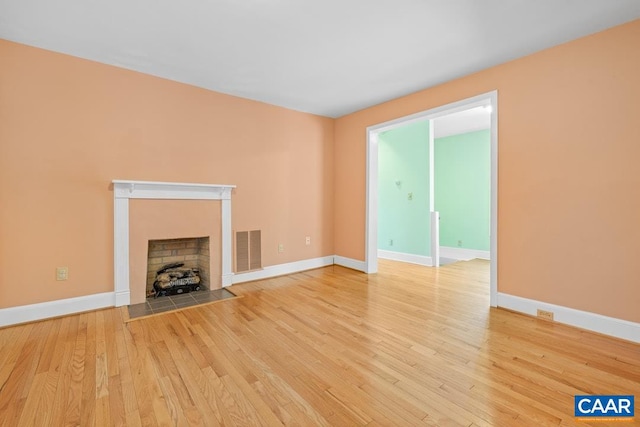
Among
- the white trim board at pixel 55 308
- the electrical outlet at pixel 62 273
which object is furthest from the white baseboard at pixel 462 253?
the electrical outlet at pixel 62 273

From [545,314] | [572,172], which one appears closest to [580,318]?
[545,314]

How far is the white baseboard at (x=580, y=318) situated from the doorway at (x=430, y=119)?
0.18m

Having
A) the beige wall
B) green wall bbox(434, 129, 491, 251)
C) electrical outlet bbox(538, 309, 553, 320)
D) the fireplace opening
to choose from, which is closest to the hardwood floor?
electrical outlet bbox(538, 309, 553, 320)

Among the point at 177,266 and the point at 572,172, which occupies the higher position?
the point at 572,172

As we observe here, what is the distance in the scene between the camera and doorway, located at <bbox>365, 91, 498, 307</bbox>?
3.07 metres

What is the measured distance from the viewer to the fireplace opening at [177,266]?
3.48 m

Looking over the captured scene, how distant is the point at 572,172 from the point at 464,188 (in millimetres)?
3943

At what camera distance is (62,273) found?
279 centimetres

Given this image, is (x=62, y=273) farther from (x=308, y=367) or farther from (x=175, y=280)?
(x=308, y=367)

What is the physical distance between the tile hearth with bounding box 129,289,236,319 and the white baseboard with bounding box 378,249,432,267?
3425mm

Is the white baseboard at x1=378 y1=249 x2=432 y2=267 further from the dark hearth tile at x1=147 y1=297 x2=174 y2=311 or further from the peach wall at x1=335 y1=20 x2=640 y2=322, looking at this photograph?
the dark hearth tile at x1=147 y1=297 x2=174 y2=311

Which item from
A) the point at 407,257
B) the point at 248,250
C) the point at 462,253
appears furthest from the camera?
the point at 462,253

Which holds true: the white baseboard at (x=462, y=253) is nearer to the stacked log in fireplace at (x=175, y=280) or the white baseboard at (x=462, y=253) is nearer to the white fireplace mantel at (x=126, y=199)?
the stacked log in fireplace at (x=175, y=280)

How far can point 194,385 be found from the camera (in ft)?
5.66
